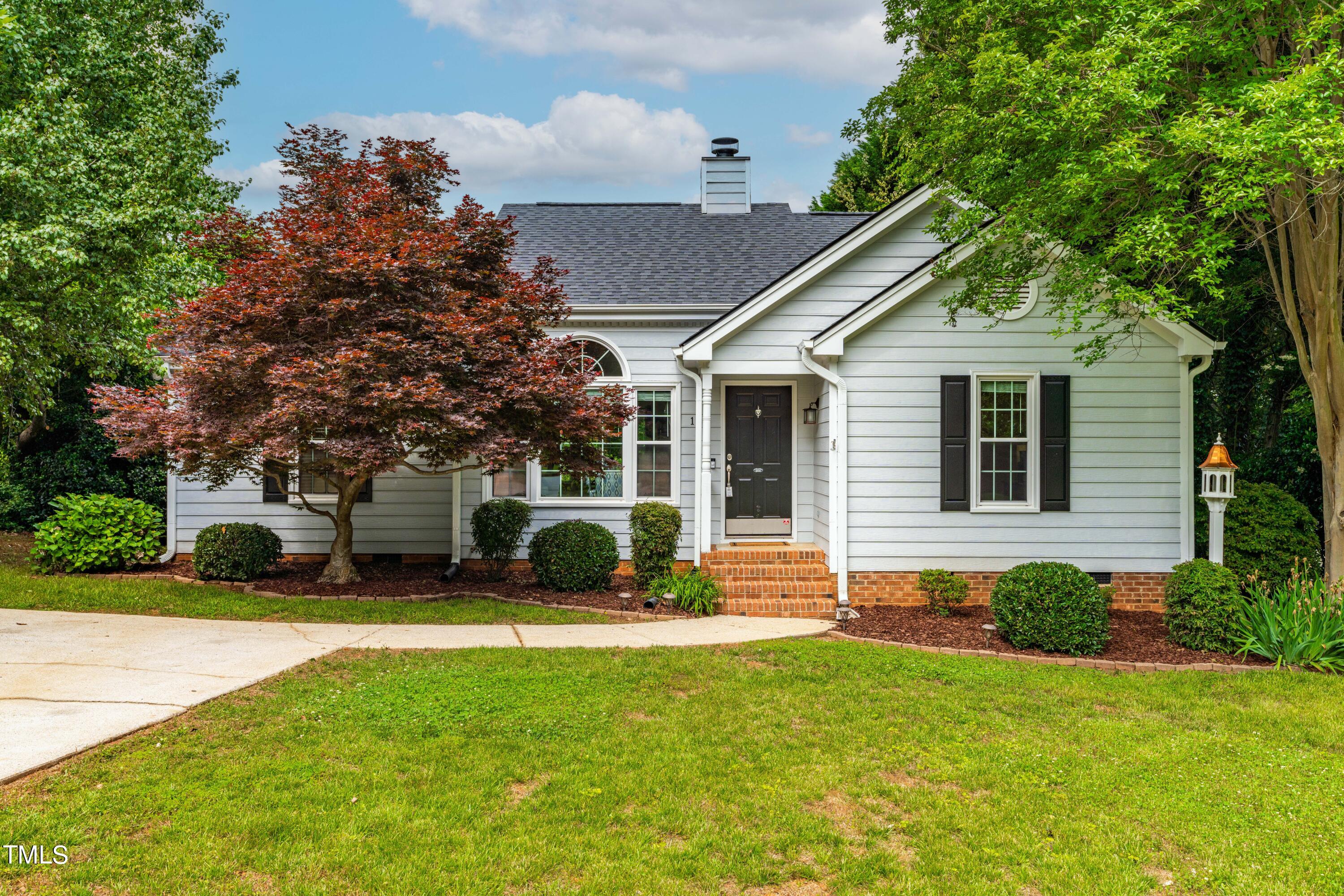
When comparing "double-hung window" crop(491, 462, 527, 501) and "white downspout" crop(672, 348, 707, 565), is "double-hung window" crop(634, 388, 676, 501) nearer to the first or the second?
"white downspout" crop(672, 348, 707, 565)

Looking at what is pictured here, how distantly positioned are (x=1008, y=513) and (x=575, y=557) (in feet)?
18.0

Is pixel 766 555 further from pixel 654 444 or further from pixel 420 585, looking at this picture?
pixel 420 585

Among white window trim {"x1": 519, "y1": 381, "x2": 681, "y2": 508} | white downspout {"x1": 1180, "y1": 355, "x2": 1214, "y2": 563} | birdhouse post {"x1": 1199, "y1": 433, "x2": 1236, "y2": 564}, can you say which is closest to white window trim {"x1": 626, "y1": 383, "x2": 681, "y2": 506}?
white window trim {"x1": 519, "y1": 381, "x2": 681, "y2": 508}

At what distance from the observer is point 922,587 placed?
357 inches

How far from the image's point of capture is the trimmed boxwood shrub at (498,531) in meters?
10.2

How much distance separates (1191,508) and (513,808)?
902 centimetres

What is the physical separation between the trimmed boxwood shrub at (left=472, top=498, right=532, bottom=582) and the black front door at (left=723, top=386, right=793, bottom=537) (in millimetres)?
2983

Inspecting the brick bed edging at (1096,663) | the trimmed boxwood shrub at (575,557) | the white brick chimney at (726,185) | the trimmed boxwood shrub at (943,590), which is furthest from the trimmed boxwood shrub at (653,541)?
the white brick chimney at (726,185)

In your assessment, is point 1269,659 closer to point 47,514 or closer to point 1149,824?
point 1149,824

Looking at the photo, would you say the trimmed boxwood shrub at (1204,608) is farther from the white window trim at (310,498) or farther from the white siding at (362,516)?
the white window trim at (310,498)

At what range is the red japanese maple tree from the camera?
7.68 m

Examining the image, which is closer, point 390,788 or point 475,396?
point 390,788

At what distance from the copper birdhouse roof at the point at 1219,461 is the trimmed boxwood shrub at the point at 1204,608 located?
1.06 m

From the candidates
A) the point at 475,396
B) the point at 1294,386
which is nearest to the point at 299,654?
the point at 475,396
